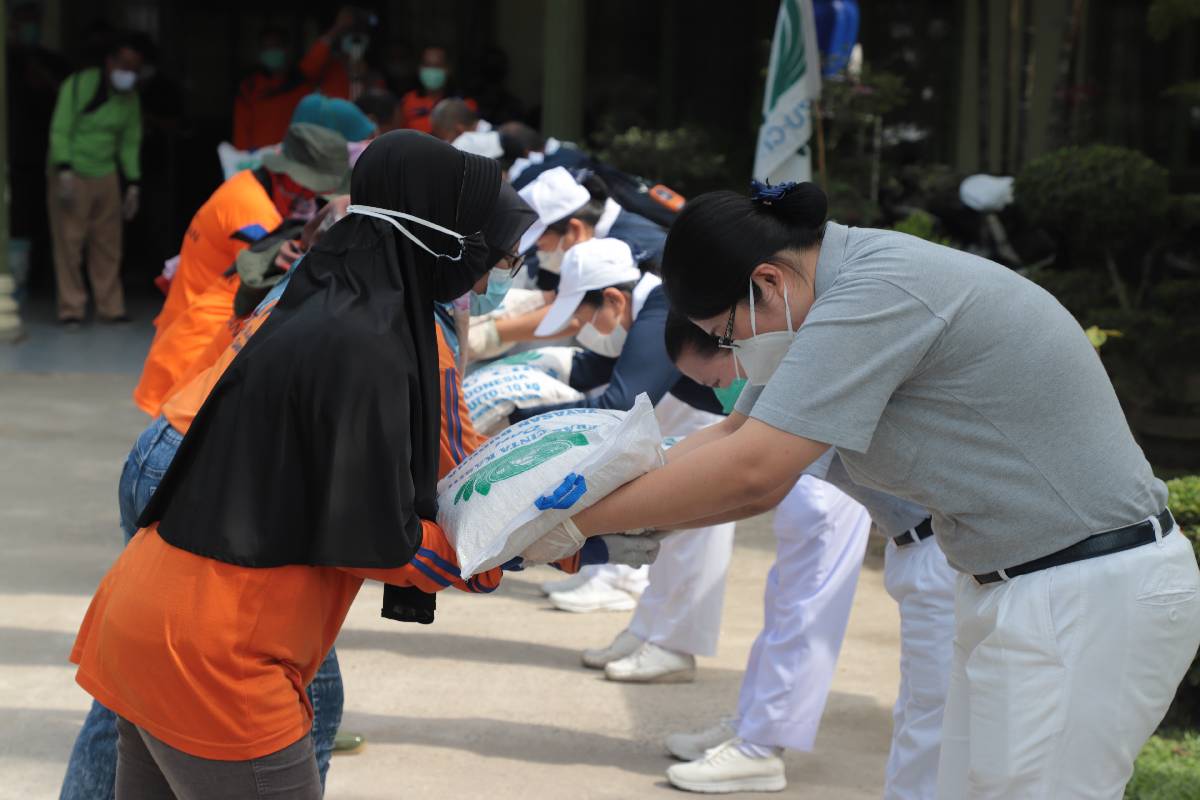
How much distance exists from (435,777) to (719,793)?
800mm

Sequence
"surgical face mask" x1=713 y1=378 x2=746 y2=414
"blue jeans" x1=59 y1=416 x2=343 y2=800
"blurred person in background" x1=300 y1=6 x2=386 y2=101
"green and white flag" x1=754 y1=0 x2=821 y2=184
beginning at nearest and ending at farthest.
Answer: "blue jeans" x1=59 y1=416 x2=343 y2=800, "surgical face mask" x1=713 y1=378 x2=746 y2=414, "green and white flag" x1=754 y1=0 x2=821 y2=184, "blurred person in background" x1=300 y1=6 x2=386 y2=101

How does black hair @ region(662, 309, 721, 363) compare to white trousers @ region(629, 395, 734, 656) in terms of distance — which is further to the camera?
white trousers @ region(629, 395, 734, 656)

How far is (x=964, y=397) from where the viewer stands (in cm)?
232

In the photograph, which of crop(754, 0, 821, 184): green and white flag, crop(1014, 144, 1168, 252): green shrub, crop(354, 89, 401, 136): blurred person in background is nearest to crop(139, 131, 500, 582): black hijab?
crop(754, 0, 821, 184): green and white flag

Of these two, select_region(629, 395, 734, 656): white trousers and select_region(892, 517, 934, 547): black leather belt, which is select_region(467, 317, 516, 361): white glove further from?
select_region(892, 517, 934, 547): black leather belt

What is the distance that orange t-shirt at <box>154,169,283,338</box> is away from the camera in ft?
16.3

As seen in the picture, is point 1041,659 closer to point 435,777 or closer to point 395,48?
point 435,777

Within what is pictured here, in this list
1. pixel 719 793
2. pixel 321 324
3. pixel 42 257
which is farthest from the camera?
pixel 42 257

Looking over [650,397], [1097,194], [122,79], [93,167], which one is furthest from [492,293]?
[93,167]

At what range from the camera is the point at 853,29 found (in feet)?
30.5

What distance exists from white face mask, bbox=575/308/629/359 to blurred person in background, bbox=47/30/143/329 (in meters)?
7.78

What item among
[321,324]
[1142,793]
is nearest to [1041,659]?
[321,324]

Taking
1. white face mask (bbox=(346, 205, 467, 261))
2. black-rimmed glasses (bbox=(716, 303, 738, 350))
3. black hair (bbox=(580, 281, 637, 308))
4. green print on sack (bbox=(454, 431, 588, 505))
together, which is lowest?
black hair (bbox=(580, 281, 637, 308))

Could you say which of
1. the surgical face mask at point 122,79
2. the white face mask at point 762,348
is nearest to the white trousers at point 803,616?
the white face mask at point 762,348
